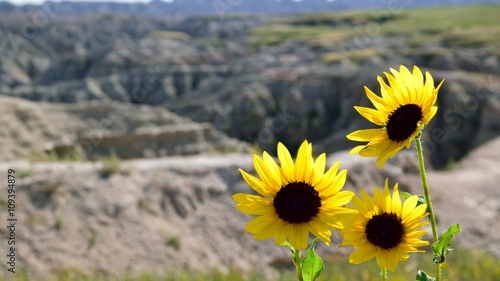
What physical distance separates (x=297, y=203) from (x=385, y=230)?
0.35 m

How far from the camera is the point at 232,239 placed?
13.7 metres

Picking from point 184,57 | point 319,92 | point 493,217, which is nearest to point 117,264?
point 493,217

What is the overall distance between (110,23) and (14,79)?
70.6m

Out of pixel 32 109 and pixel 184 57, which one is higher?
pixel 184 57

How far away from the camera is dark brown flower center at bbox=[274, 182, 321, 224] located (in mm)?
1736

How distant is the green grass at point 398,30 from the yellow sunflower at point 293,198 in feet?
214

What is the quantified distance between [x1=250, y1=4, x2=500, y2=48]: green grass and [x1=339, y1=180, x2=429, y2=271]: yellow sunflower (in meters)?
64.9

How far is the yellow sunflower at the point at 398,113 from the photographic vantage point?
1.75 metres

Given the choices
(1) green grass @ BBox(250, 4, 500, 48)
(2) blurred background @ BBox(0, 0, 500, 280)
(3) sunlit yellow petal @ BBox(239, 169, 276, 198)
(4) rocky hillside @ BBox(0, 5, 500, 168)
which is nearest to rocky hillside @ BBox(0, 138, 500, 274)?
(2) blurred background @ BBox(0, 0, 500, 280)

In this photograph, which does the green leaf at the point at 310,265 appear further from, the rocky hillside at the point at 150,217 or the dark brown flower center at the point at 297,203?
the rocky hillside at the point at 150,217

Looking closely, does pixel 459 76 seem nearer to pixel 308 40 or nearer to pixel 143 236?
pixel 143 236

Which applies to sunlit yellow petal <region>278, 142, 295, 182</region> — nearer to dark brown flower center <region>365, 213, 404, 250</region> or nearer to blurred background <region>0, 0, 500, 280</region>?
dark brown flower center <region>365, 213, 404, 250</region>

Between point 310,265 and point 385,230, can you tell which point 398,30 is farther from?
point 310,265

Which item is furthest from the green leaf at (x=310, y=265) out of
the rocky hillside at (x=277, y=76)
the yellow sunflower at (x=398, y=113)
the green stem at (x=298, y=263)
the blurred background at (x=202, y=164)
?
the rocky hillside at (x=277, y=76)
